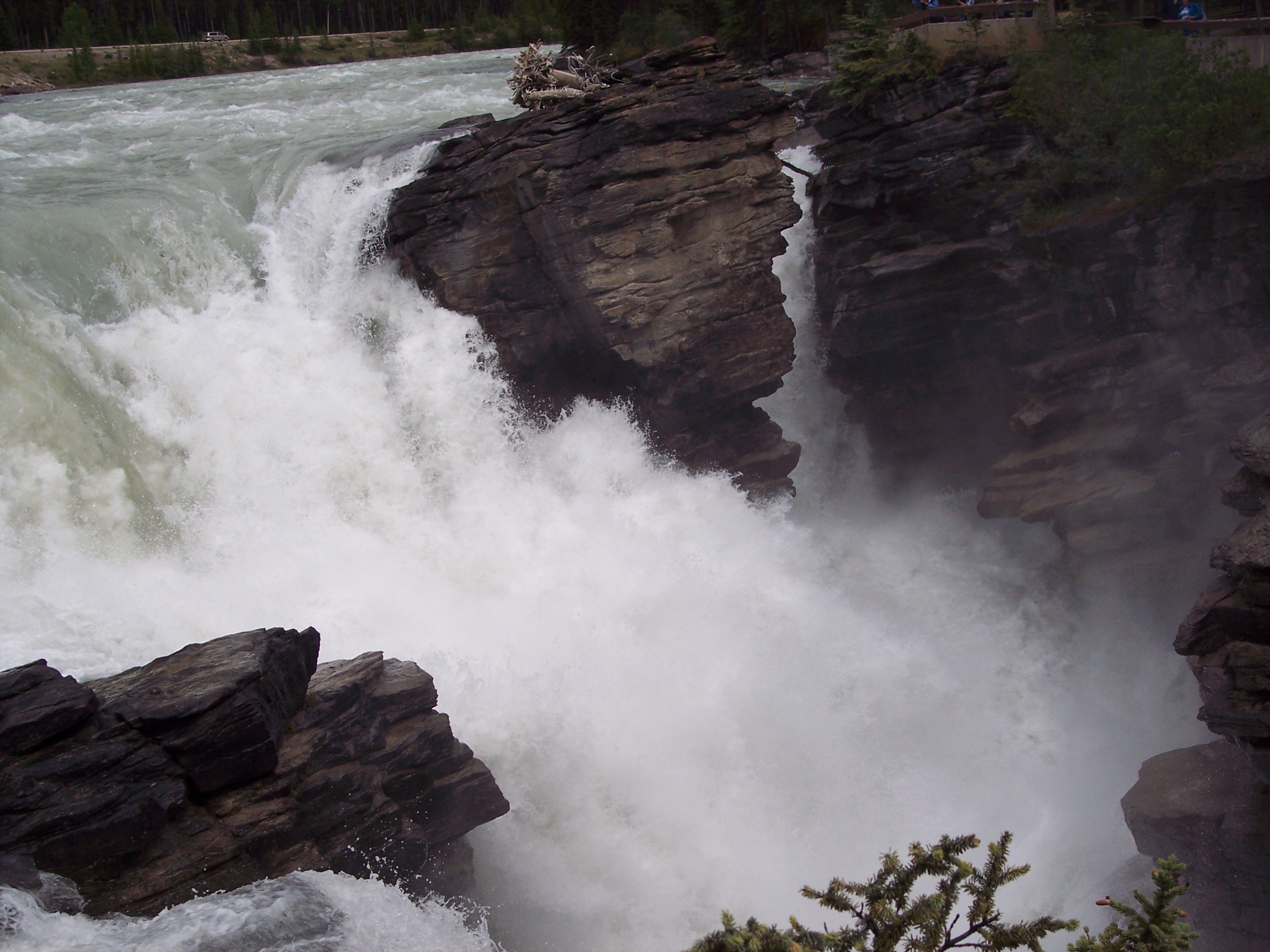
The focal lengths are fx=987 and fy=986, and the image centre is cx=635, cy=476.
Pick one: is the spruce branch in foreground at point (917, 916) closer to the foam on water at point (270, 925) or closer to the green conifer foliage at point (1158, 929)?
the green conifer foliage at point (1158, 929)

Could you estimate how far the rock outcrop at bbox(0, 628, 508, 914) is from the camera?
10469 mm

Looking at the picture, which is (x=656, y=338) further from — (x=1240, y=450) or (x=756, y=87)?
(x=1240, y=450)

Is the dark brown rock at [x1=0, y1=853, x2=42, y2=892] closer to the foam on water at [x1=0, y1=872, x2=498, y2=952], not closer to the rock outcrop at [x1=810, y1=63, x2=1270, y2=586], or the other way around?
the foam on water at [x1=0, y1=872, x2=498, y2=952]

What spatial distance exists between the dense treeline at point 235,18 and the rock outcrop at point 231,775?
55382 millimetres

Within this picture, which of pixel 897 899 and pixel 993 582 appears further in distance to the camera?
pixel 993 582

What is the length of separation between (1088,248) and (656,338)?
9405 millimetres

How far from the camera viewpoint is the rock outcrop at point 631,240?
20.0 meters

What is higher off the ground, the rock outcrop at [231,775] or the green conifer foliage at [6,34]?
the green conifer foliage at [6,34]

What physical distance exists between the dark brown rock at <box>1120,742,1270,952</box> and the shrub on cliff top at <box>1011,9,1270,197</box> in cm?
1128

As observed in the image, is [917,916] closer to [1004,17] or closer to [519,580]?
[519,580]

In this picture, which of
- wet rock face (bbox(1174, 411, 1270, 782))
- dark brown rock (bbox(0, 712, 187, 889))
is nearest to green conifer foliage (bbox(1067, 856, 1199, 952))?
wet rock face (bbox(1174, 411, 1270, 782))

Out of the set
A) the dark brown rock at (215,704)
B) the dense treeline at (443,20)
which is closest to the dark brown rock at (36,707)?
the dark brown rock at (215,704)

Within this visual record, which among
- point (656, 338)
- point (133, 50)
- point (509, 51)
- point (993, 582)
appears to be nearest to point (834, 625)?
point (993, 582)

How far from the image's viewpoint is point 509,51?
180 ft
